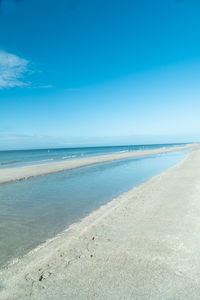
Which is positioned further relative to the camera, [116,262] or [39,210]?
[39,210]

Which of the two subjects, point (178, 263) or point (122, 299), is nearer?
point (122, 299)

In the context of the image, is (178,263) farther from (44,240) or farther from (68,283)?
(44,240)

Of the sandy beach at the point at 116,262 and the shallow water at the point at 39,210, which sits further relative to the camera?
the shallow water at the point at 39,210

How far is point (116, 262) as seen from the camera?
4.77 m

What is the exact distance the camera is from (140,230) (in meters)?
6.56

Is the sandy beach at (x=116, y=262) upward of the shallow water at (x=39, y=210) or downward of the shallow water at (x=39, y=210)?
upward

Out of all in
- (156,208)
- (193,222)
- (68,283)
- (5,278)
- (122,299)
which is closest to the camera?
(122,299)

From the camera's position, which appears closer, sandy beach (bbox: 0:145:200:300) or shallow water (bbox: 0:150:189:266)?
sandy beach (bbox: 0:145:200:300)

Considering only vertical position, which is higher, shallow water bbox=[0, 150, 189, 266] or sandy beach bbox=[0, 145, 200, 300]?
sandy beach bbox=[0, 145, 200, 300]

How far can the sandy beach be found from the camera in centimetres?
385

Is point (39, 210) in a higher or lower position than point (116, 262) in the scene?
lower

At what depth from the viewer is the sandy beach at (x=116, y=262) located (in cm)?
385

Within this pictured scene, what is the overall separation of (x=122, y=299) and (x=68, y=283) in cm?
121

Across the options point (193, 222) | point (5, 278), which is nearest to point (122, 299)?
point (5, 278)
